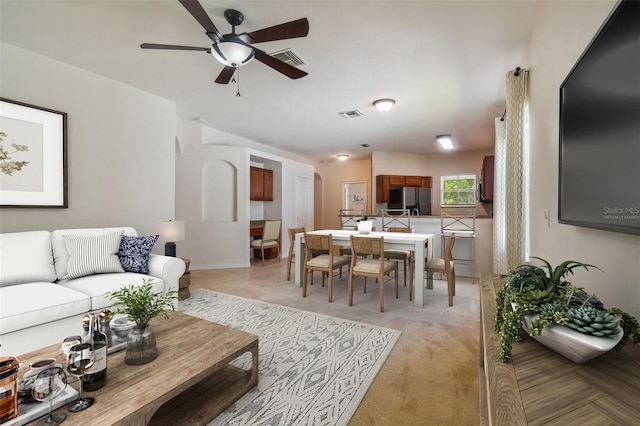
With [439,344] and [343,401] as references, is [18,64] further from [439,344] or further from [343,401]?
[439,344]

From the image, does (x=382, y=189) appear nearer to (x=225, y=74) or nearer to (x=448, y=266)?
(x=448, y=266)

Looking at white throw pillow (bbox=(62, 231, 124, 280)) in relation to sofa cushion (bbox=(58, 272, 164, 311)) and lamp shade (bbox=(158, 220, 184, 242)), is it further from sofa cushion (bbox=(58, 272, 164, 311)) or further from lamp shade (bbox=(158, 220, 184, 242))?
lamp shade (bbox=(158, 220, 184, 242))

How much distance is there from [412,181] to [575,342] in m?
7.05

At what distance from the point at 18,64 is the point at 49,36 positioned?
0.53 meters

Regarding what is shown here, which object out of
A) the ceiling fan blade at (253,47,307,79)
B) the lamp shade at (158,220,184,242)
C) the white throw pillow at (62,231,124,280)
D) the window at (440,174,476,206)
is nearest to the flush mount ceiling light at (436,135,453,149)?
the window at (440,174,476,206)

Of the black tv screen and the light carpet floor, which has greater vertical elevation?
the black tv screen

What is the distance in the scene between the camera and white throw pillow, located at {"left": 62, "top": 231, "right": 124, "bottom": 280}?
2619 millimetres

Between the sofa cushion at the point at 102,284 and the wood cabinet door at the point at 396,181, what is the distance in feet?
19.3

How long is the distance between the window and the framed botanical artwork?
7.85 meters

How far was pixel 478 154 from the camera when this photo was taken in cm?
731

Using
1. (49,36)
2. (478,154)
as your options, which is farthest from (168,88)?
(478,154)

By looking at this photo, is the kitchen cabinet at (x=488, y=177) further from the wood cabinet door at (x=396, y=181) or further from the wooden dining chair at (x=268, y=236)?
the wooden dining chair at (x=268, y=236)

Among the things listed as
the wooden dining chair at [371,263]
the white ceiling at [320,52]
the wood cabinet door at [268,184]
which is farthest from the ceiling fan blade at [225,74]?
the wood cabinet door at [268,184]

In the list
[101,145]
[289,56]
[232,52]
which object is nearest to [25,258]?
[101,145]
